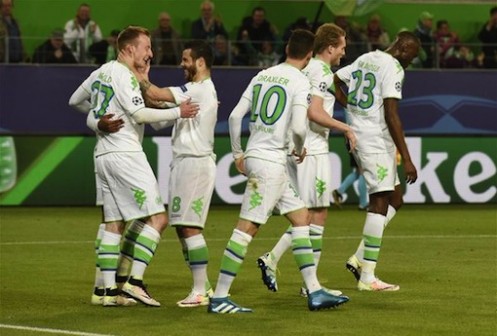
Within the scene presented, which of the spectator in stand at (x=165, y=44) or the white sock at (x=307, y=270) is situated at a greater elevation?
the white sock at (x=307, y=270)

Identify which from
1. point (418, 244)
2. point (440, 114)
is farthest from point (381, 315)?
point (440, 114)

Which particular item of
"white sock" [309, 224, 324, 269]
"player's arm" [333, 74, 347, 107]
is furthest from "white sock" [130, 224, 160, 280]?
"player's arm" [333, 74, 347, 107]

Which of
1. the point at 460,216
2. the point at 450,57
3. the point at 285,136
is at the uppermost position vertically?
the point at 285,136

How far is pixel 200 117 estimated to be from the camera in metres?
11.1

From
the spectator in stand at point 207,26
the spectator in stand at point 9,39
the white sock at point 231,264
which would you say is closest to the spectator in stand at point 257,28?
the spectator in stand at point 207,26

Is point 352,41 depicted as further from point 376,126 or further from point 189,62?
point 189,62

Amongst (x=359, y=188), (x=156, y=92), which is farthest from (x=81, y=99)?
(x=359, y=188)

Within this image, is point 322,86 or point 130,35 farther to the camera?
point 322,86

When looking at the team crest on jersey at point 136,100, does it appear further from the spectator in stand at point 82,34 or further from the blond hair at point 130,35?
the spectator in stand at point 82,34

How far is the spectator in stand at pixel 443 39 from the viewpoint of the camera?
25625 mm

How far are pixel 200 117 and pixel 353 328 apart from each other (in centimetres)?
229

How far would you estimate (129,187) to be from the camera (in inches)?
428

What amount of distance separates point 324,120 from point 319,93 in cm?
43

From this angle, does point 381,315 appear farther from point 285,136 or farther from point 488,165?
point 488,165
